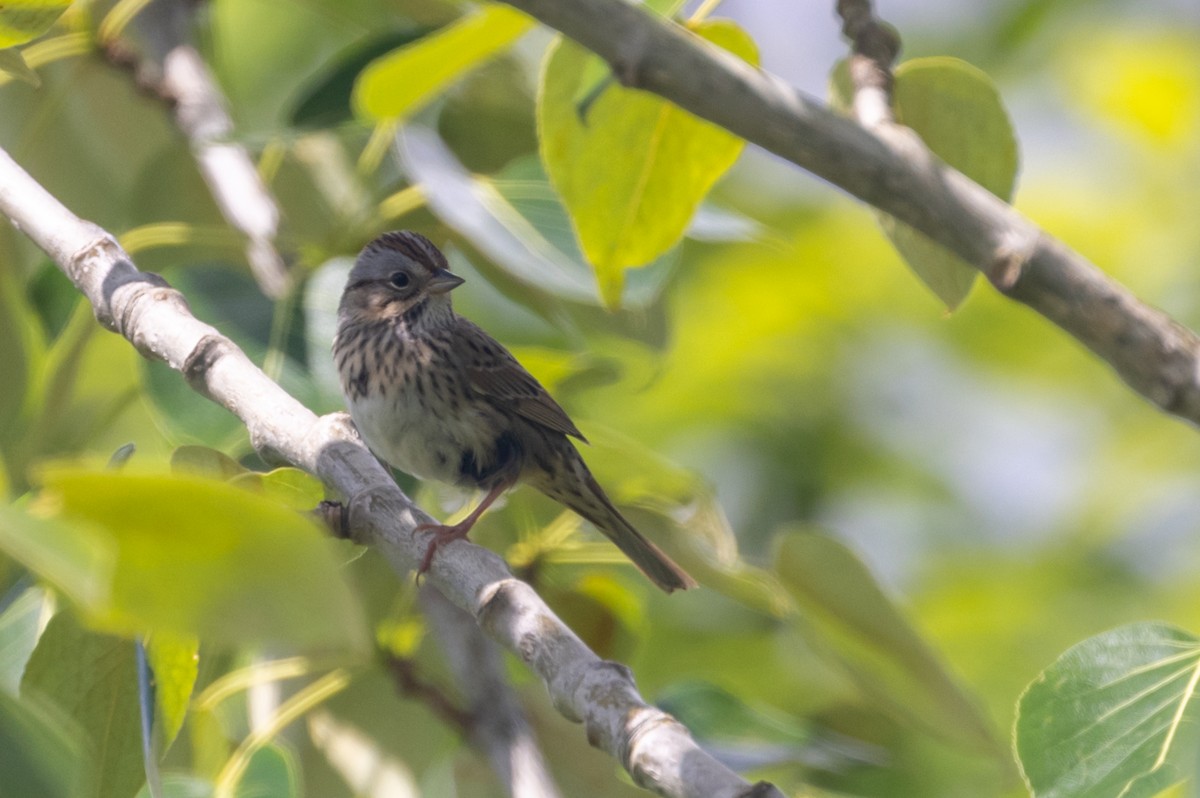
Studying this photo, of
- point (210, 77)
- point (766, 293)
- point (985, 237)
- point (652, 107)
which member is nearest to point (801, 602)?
point (652, 107)

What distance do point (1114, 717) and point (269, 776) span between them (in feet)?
5.87

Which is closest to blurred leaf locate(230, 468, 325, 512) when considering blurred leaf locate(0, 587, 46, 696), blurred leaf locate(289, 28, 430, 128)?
blurred leaf locate(0, 587, 46, 696)

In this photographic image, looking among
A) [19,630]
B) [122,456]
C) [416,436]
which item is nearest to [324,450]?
[122,456]

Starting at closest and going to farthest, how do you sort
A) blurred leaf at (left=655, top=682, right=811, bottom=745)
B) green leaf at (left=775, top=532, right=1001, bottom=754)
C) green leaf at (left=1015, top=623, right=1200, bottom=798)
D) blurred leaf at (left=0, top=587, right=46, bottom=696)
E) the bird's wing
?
green leaf at (left=1015, top=623, right=1200, bottom=798), blurred leaf at (left=0, top=587, right=46, bottom=696), green leaf at (left=775, top=532, right=1001, bottom=754), blurred leaf at (left=655, top=682, right=811, bottom=745), the bird's wing

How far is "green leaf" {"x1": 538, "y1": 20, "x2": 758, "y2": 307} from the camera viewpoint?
275 centimetres

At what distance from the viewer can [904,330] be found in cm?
707

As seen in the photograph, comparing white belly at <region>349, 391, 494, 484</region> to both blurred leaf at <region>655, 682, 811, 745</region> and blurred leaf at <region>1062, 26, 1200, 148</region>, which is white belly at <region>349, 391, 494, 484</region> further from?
blurred leaf at <region>1062, 26, 1200, 148</region>

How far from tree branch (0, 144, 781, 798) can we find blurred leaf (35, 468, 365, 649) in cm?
73

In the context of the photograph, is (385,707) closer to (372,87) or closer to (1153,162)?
(372,87)

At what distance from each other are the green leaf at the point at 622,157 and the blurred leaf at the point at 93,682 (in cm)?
121

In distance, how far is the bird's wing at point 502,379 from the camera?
13.4 feet

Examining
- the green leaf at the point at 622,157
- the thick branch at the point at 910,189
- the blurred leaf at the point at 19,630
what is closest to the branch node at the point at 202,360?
the blurred leaf at the point at 19,630

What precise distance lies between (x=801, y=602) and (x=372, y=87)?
1.60 metres

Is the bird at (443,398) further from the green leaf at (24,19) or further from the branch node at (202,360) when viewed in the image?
the green leaf at (24,19)
